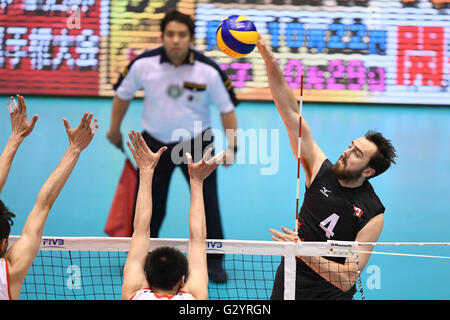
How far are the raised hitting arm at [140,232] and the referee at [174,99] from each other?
288cm

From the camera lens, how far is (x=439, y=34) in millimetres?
11953

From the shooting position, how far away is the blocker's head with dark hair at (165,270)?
353cm

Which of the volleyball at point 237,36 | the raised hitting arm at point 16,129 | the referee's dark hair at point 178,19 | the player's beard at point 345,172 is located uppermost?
the referee's dark hair at point 178,19

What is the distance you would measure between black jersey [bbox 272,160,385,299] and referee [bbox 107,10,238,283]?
8.02ft

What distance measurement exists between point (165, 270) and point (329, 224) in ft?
5.62

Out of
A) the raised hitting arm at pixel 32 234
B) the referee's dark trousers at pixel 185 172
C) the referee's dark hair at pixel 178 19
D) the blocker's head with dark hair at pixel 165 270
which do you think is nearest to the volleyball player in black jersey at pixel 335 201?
the blocker's head with dark hair at pixel 165 270

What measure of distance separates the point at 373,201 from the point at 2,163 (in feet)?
8.90

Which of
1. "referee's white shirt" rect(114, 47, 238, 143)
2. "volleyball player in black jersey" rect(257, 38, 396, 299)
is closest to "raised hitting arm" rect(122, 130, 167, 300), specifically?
"volleyball player in black jersey" rect(257, 38, 396, 299)

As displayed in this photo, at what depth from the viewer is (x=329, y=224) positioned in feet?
15.8

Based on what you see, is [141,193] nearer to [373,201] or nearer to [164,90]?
[373,201]

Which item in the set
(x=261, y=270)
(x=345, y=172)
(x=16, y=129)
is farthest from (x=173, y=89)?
(x=16, y=129)

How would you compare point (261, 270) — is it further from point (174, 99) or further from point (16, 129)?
point (16, 129)

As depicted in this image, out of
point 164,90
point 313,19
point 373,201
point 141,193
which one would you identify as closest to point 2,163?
point 141,193

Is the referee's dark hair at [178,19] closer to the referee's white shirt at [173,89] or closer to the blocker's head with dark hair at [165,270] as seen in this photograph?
the referee's white shirt at [173,89]
